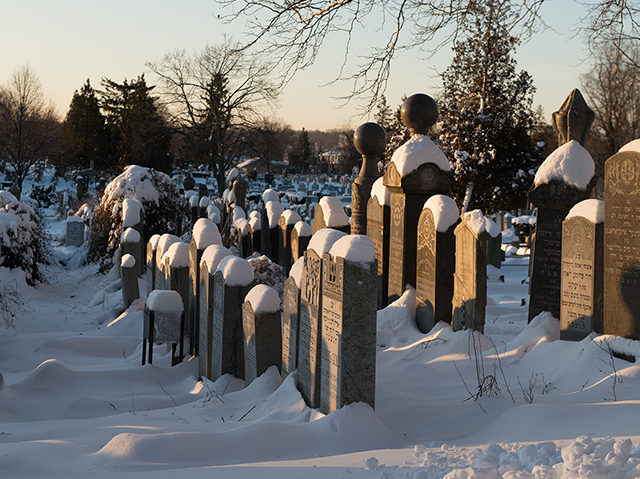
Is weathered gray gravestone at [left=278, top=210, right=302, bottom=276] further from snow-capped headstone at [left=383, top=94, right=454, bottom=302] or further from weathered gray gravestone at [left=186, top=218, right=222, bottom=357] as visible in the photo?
weathered gray gravestone at [left=186, top=218, right=222, bottom=357]

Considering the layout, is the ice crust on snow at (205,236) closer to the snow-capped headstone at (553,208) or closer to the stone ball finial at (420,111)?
the stone ball finial at (420,111)

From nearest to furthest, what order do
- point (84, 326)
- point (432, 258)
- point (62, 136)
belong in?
point (432, 258)
point (84, 326)
point (62, 136)

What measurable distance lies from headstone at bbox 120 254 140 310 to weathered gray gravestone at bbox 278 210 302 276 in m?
2.66

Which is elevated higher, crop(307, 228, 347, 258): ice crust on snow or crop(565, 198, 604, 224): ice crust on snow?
crop(565, 198, 604, 224): ice crust on snow

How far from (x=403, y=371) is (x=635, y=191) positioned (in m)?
2.51

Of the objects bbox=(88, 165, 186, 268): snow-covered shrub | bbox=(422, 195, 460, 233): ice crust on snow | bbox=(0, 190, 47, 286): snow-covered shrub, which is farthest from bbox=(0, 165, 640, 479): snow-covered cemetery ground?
bbox=(88, 165, 186, 268): snow-covered shrub

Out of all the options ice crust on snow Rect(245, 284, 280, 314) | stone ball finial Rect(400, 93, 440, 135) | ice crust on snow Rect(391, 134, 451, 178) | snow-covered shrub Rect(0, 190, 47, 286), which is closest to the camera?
ice crust on snow Rect(245, 284, 280, 314)

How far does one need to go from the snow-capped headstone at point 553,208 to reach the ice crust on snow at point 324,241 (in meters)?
2.67

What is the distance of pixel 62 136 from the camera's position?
171 ft

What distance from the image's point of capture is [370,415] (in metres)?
3.75

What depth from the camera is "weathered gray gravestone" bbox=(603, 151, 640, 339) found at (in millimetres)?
4500

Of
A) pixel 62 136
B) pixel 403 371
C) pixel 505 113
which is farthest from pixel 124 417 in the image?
pixel 62 136

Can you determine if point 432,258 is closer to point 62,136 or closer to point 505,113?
point 505,113

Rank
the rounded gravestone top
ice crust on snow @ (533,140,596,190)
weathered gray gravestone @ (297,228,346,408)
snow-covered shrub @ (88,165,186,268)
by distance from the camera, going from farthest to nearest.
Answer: snow-covered shrub @ (88,165,186,268), the rounded gravestone top, ice crust on snow @ (533,140,596,190), weathered gray gravestone @ (297,228,346,408)
